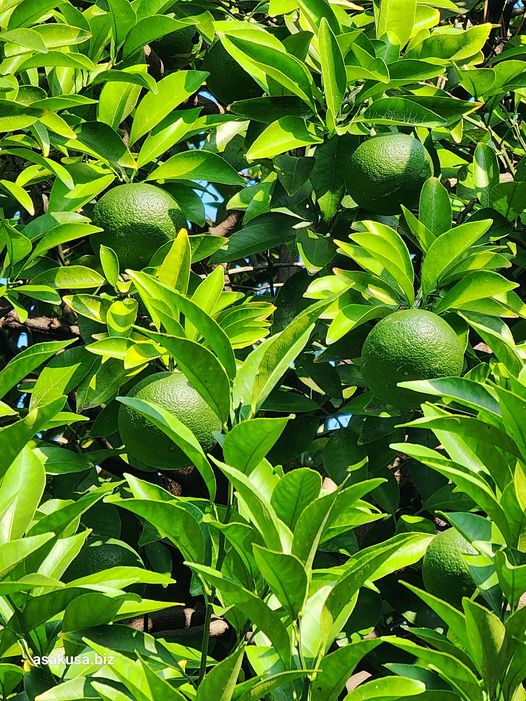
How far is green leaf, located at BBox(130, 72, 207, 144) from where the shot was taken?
1982mm

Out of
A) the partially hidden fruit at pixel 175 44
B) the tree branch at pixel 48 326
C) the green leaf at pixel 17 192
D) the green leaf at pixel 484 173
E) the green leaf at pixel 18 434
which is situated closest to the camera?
the green leaf at pixel 18 434

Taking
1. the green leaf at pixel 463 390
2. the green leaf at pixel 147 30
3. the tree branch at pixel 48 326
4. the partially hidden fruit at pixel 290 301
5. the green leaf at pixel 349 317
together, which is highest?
the green leaf at pixel 147 30

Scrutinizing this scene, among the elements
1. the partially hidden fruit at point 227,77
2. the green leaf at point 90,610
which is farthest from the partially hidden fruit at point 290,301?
the green leaf at point 90,610

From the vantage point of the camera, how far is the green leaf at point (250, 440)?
1.17 m

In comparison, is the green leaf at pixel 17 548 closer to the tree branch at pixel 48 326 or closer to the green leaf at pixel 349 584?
the green leaf at pixel 349 584

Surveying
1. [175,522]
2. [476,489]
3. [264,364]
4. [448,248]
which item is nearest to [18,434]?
[175,522]

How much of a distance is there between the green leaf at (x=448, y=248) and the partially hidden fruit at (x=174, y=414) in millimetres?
464

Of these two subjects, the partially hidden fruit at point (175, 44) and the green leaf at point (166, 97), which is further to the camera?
the partially hidden fruit at point (175, 44)

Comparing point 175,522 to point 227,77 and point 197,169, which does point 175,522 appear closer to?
point 197,169

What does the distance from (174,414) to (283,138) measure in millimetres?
583

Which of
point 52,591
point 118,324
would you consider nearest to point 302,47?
point 118,324

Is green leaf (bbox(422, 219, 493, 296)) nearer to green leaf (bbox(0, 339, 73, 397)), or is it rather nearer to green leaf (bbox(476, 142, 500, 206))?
green leaf (bbox(476, 142, 500, 206))

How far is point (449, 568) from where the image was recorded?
1533 millimetres

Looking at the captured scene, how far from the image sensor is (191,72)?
1988mm
